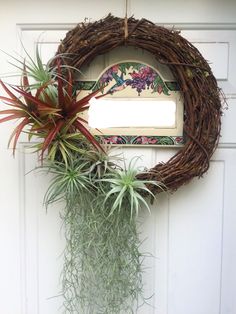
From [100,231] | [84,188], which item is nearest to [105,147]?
[84,188]

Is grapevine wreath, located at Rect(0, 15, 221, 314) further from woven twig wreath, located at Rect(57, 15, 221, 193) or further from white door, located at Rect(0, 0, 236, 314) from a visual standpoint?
white door, located at Rect(0, 0, 236, 314)

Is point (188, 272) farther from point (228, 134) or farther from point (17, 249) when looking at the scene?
point (17, 249)

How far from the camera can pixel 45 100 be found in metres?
0.98

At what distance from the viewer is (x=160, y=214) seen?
1208 mm

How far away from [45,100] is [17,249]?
0.57 metres

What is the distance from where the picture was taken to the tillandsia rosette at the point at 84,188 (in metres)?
0.98

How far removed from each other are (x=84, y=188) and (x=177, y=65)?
459 millimetres

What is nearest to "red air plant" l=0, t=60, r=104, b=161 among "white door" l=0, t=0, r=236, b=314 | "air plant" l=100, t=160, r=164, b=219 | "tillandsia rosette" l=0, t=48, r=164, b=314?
"tillandsia rosette" l=0, t=48, r=164, b=314

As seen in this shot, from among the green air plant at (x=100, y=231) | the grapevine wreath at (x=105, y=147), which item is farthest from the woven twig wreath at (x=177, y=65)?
the green air plant at (x=100, y=231)

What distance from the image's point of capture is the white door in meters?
1.14

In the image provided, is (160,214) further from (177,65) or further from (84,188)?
(177,65)

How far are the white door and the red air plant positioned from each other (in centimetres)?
22

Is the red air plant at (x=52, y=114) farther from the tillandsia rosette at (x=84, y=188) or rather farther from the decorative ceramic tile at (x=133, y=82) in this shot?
the decorative ceramic tile at (x=133, y=82)

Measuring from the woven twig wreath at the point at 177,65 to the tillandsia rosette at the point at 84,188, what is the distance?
0.20 ft
